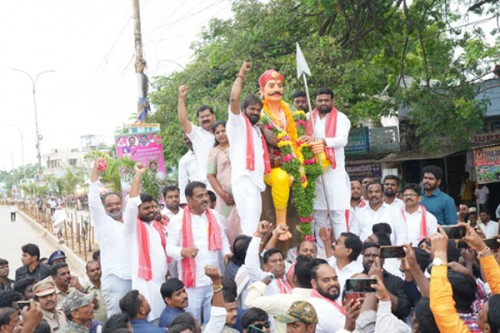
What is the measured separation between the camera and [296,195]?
7484 millimetres

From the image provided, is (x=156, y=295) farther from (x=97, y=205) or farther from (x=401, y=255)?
(x=401, y=255)

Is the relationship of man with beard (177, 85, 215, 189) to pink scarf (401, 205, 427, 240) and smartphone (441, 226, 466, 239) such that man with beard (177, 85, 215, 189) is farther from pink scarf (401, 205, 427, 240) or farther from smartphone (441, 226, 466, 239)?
smartphone (441, 226, 466, 239)

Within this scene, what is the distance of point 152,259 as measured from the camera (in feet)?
21.2

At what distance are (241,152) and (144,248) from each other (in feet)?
4.92

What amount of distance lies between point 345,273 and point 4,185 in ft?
408

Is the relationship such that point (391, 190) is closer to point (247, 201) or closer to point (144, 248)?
point (247, 201)

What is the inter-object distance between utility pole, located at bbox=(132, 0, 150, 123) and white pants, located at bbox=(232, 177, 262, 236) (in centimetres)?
714

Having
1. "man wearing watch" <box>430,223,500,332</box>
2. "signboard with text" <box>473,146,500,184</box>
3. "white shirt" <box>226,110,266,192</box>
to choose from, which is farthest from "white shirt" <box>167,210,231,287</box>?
"signboard with text" <box>473,146,500,184</box>

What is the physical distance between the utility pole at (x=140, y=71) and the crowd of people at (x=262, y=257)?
5547 mm

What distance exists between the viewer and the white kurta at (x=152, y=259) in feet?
20.6

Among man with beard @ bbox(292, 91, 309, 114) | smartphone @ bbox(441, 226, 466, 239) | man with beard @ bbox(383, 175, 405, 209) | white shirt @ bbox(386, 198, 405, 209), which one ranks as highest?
man with beard @ bbox(292, 91, 309, 114)

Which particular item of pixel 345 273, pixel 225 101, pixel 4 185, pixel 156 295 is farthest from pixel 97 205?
pixel 4 185

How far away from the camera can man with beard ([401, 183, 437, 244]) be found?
7207mm

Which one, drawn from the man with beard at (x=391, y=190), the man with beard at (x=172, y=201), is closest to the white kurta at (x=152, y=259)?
the man with beard at (x=172, y=201)
